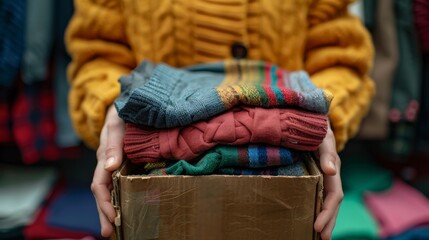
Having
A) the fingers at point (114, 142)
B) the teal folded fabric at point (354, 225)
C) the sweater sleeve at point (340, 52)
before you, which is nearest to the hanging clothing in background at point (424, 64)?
the teal folded fabric at point (354, 225)

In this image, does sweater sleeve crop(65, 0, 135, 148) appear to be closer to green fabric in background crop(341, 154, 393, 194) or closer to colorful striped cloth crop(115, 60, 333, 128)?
colorful striped cloth crop(115, 60, 333, 128)

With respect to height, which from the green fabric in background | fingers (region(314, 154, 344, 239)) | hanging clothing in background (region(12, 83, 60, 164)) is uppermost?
fingers (region(314, 154, 344, 239))

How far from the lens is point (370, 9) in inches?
41.4

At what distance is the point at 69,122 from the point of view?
3.52 feet

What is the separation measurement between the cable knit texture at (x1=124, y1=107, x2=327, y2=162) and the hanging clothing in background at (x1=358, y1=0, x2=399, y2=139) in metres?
0.62

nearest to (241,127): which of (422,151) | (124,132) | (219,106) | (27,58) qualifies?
(219,106)

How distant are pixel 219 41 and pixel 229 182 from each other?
0.29m

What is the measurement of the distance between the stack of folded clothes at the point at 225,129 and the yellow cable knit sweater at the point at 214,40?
15cm

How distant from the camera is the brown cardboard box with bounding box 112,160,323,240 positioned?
45 centimetres

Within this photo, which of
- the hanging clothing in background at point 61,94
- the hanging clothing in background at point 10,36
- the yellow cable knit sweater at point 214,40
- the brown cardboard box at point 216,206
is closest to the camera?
the brown cardboard box at point 216,206

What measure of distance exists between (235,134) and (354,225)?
2.04ft

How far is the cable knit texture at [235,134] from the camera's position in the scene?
46cm

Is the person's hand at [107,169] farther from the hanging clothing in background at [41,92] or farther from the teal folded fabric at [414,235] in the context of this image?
the teal folded fabric at [414,235]

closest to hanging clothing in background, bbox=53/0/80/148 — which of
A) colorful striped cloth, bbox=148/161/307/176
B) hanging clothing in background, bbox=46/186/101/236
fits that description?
hanging clothing in background, bbox=46/186/101/236
